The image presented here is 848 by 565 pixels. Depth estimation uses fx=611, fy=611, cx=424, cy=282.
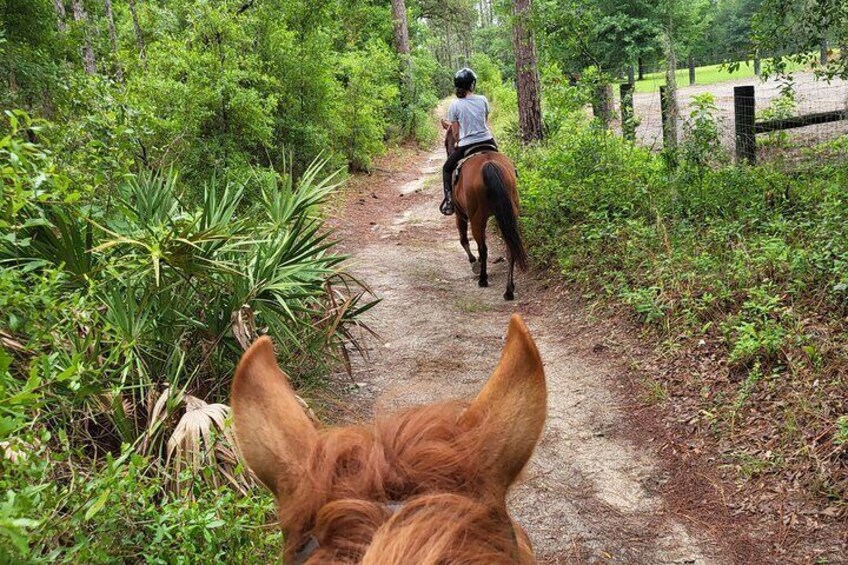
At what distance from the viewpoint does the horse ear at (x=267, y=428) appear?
1.46 meters

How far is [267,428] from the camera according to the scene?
4.87 ft

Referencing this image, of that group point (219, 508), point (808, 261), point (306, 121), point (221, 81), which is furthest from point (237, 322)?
point (306, 121)

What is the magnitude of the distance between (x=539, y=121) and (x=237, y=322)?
972cm

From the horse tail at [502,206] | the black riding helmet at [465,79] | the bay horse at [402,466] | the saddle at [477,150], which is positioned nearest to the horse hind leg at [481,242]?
the horse tail at [502,206]

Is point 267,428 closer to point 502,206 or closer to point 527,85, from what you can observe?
point 502,206

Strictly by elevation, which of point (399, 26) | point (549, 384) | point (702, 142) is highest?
point (399, 26)

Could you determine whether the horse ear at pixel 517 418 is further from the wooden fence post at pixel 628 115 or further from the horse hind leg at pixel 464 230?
the wooden fence post at pixel 628 115

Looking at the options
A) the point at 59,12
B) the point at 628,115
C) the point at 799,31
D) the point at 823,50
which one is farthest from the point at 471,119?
the point at 59,12

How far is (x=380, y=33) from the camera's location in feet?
79.5

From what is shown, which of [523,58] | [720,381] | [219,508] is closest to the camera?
[219,508]

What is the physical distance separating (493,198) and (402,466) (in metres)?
6.55

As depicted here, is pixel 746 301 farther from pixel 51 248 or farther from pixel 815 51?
pixel 51 248

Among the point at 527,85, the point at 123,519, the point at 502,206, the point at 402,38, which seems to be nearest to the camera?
the point at 123,519

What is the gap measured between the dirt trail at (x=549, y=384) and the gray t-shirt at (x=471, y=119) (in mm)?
2048
